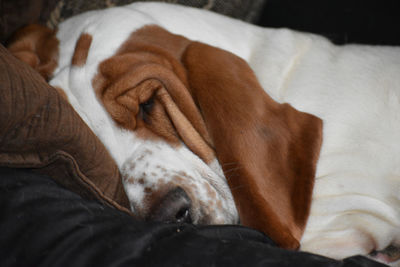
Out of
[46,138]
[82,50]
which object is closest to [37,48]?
[82,50]

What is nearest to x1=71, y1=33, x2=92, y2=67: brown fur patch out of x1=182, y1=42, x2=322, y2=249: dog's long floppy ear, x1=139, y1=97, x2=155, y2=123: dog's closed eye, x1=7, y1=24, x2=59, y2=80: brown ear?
x1=7, y1=24, x2=59, y2=80: brown ear

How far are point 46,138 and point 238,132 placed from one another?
1.90 feet

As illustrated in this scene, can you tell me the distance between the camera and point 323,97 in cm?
145

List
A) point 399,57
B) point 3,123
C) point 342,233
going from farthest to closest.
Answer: point 399,57 → point 342,233 → point 3,123

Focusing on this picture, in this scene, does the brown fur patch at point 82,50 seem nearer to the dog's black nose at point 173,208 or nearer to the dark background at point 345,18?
the dog's black nose at point 173,208

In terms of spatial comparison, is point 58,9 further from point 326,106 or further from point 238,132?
point 326,106

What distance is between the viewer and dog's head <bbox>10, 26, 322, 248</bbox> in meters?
1.25

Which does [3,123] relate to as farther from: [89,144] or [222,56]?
[222,56]

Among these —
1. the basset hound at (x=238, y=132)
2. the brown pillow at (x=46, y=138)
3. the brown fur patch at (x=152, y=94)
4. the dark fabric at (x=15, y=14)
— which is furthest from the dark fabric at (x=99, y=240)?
the dark fabric at (x=15, y=14)

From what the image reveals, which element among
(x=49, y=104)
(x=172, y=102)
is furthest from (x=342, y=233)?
(x=49, y=104)

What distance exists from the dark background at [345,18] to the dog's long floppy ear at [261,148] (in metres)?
0.78

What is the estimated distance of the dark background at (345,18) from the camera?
1952 millimetres

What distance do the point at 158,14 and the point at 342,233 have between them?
106cm

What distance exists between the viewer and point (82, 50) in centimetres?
143
